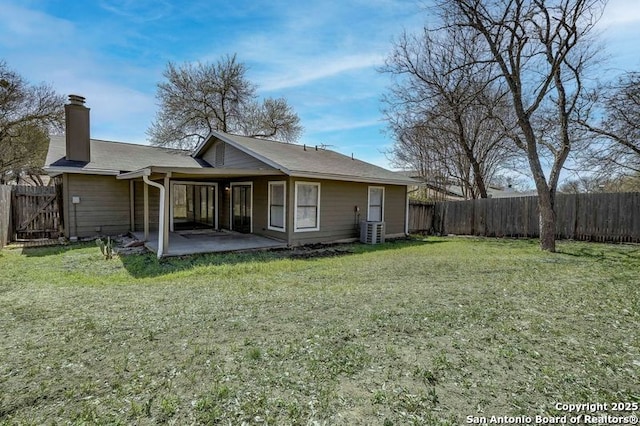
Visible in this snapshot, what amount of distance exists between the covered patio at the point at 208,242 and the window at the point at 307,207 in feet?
2.58

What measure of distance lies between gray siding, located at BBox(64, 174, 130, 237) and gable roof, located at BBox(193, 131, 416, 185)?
370cm

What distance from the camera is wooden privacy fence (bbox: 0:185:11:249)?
28.2ft

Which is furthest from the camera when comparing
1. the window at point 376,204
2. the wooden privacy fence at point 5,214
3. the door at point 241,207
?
the window at point 376,204

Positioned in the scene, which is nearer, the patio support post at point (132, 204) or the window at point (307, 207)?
the window at point (307, 207)

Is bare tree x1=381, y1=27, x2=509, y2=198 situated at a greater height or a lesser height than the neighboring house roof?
greater

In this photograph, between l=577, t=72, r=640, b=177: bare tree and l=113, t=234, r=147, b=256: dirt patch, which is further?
l=577, t=72, r=640, b=177: bare tree

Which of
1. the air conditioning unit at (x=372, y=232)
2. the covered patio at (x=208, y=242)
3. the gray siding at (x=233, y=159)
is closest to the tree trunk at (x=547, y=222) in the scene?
the air conditioning unit at (x=372, y=232)

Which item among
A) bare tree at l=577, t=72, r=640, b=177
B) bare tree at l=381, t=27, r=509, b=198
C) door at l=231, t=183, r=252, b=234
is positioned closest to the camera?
bare tree at l=577, t=72, r=640, b=177

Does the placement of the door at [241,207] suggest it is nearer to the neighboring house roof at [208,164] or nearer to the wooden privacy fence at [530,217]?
the neighboring house roof at [208,164]

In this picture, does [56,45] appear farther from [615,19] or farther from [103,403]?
[615,19]

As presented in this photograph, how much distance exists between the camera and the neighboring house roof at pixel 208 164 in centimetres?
912

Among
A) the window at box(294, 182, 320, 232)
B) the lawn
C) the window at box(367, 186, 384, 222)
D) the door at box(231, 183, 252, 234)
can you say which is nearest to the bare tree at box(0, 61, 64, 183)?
the door at box(231, 183, 252, 234)

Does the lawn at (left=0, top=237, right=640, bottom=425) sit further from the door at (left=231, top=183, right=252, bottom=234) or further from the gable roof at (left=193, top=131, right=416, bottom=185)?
the door at (left=231, top=183, right=252, bottom=234)

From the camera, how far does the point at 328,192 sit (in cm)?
1036
